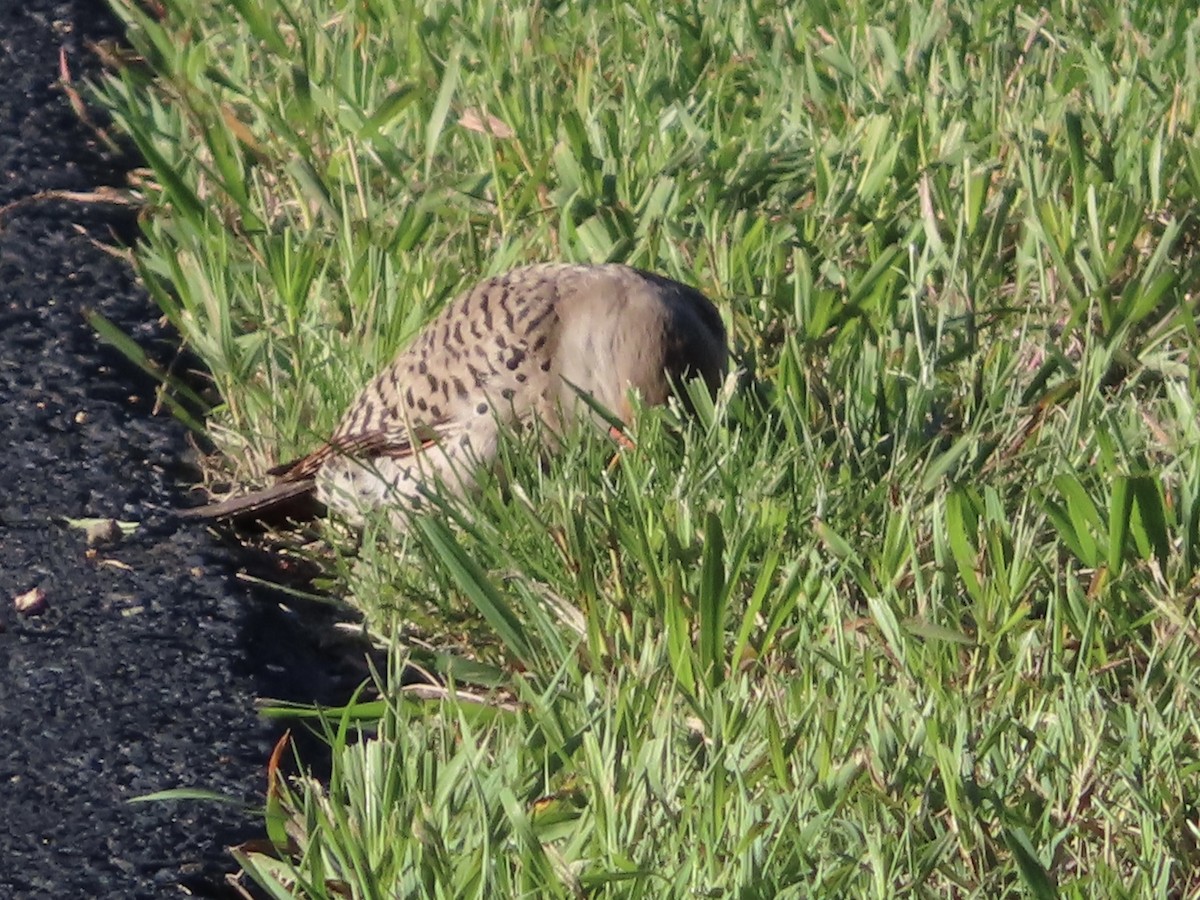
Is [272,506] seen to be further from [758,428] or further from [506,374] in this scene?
[758,428]

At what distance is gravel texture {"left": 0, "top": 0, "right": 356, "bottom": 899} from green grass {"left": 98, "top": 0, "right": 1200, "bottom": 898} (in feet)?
0.45

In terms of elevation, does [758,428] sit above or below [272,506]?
above

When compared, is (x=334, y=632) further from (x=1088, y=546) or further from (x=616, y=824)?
(x=1088, y=546)

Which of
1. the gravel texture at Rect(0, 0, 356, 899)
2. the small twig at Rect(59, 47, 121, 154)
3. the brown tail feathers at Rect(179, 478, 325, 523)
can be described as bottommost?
the brown tail feathers at Rect(179, 478, 325, 523)

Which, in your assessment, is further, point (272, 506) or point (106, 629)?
point (272, 506)

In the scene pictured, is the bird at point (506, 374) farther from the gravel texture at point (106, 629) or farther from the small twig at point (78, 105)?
the small twig at point (78, 105)

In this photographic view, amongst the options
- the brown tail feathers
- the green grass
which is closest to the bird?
the brown tail feathers

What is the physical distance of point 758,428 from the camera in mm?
3957

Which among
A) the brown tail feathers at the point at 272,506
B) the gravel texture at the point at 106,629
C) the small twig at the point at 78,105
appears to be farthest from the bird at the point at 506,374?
the small twig at the point at 78,105

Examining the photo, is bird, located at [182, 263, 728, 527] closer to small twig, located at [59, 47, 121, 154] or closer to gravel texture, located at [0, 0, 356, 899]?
gravel texture, located at [0, 0, 356, 899]

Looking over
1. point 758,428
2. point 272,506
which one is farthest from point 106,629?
point 758,428

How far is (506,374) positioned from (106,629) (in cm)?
113

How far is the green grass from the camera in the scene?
2.93 meters

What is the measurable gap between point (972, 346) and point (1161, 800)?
5.20 feet
